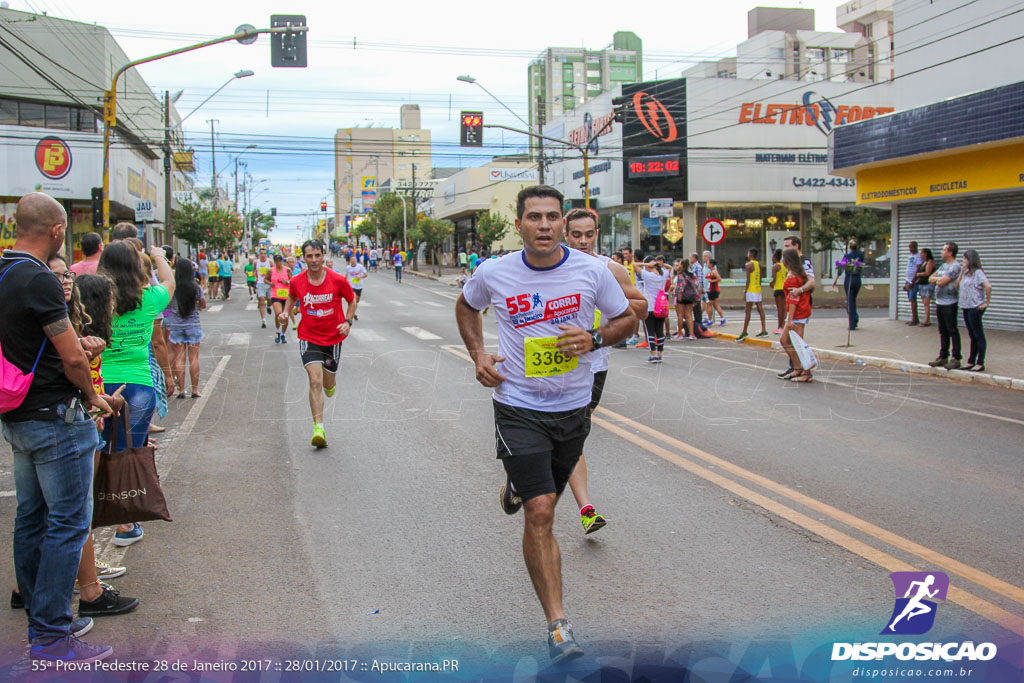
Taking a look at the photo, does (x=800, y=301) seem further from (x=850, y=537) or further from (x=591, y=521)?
(x=591, y=521)

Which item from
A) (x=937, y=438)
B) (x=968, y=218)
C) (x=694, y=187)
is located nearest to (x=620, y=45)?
(x=694, y=187)

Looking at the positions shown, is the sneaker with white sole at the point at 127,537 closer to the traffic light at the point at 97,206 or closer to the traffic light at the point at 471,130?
the traffic light at the point at 97,206

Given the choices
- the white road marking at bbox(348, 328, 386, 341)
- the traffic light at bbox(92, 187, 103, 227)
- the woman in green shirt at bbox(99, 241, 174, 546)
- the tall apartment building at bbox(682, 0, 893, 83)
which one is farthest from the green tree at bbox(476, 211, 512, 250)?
the woman in green shirt at bbox(99, 241, 174, 546)

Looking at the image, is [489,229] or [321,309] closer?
[321,309]

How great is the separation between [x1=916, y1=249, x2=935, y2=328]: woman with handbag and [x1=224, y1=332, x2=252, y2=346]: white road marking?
14.1 m

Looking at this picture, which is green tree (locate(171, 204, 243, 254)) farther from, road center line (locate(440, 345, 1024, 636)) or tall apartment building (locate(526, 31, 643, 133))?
tall apartment building (locate(526, 31, 643, 133))

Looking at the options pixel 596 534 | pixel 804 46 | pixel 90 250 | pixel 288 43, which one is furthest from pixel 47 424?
pixel 804 46

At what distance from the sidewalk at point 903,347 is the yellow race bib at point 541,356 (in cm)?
1028

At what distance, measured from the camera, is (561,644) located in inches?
139

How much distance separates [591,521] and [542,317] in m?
1.78

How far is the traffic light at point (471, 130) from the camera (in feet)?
90.5

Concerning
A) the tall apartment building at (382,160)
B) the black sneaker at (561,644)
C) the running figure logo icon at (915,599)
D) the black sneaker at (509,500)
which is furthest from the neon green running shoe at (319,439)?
the tall apartment building at (382,160)

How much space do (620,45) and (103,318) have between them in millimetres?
144176

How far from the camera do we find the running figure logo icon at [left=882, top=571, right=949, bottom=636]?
401 centimetres
